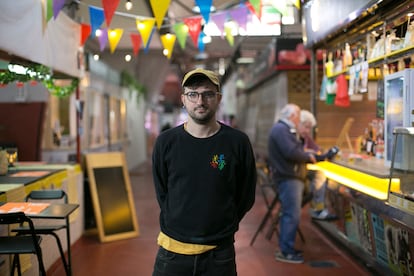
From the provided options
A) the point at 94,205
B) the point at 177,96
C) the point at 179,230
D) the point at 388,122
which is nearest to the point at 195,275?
the point at 179,230

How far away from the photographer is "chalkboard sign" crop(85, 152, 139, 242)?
583 centimetres

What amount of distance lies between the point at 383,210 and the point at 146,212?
450cm

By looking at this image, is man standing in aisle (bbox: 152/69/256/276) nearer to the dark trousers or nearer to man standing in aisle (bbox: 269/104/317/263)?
the dark trousers

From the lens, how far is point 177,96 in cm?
3856

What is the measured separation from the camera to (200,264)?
7.57 feet

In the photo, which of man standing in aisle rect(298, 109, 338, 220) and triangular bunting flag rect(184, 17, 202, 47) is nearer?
man standing in aisle rect(298, 109, 338, 220)

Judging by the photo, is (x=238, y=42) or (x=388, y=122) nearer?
(x=388, y=122)

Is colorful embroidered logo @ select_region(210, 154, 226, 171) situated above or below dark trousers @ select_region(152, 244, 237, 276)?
above

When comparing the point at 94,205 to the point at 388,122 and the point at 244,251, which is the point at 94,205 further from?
the point at 388,122

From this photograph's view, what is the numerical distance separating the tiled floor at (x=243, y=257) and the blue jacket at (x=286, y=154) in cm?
88

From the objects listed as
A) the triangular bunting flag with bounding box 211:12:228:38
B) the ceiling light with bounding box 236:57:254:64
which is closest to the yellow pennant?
the triangular bunting flag with bounding box 211:12:228:38

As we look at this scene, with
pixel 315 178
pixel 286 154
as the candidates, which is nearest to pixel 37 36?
pixel 286 154

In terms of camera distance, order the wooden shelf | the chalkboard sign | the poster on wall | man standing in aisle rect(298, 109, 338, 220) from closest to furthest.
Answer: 1. the poster on wall
2. the wooden shelf
3. man standing in aisle rect(298, 109, 338, 220)
4. the chalkboard sign

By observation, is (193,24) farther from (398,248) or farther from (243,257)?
(398,248)
